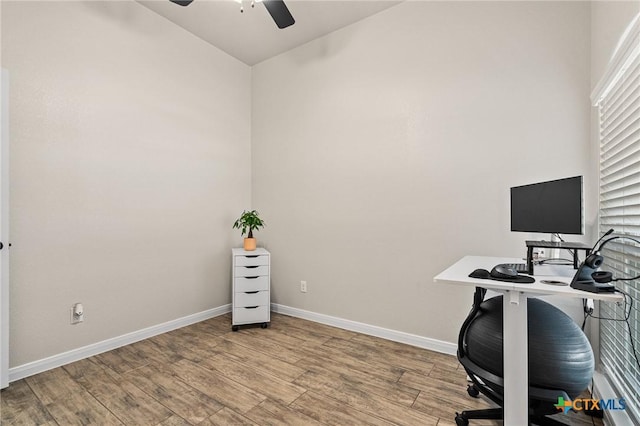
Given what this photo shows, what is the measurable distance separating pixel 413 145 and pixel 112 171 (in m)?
2.56

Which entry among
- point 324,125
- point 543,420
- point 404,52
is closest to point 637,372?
point 543,420

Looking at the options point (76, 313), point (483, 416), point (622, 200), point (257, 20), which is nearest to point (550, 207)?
point (622, 200)

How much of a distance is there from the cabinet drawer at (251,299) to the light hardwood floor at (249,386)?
37 centimetres

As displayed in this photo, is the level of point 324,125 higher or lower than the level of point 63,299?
higher

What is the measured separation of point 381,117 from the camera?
2812 millimetres

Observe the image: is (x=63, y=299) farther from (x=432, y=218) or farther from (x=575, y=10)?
(x=575, y=10)

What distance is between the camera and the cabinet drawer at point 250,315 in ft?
9.73

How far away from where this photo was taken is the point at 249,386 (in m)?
1.98

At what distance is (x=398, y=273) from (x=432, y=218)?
57cm

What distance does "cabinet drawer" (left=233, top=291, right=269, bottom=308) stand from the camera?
9.79 ft

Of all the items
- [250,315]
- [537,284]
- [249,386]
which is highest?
[537,284]

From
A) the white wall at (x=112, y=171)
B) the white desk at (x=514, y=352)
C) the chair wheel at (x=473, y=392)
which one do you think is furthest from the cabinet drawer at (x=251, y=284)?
the white desk at (x=514, y=352)

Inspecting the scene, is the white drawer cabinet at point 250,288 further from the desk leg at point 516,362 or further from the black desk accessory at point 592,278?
the black desk accessory at point 592,278

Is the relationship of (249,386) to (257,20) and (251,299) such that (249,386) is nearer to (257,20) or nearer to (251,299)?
(251,299)
